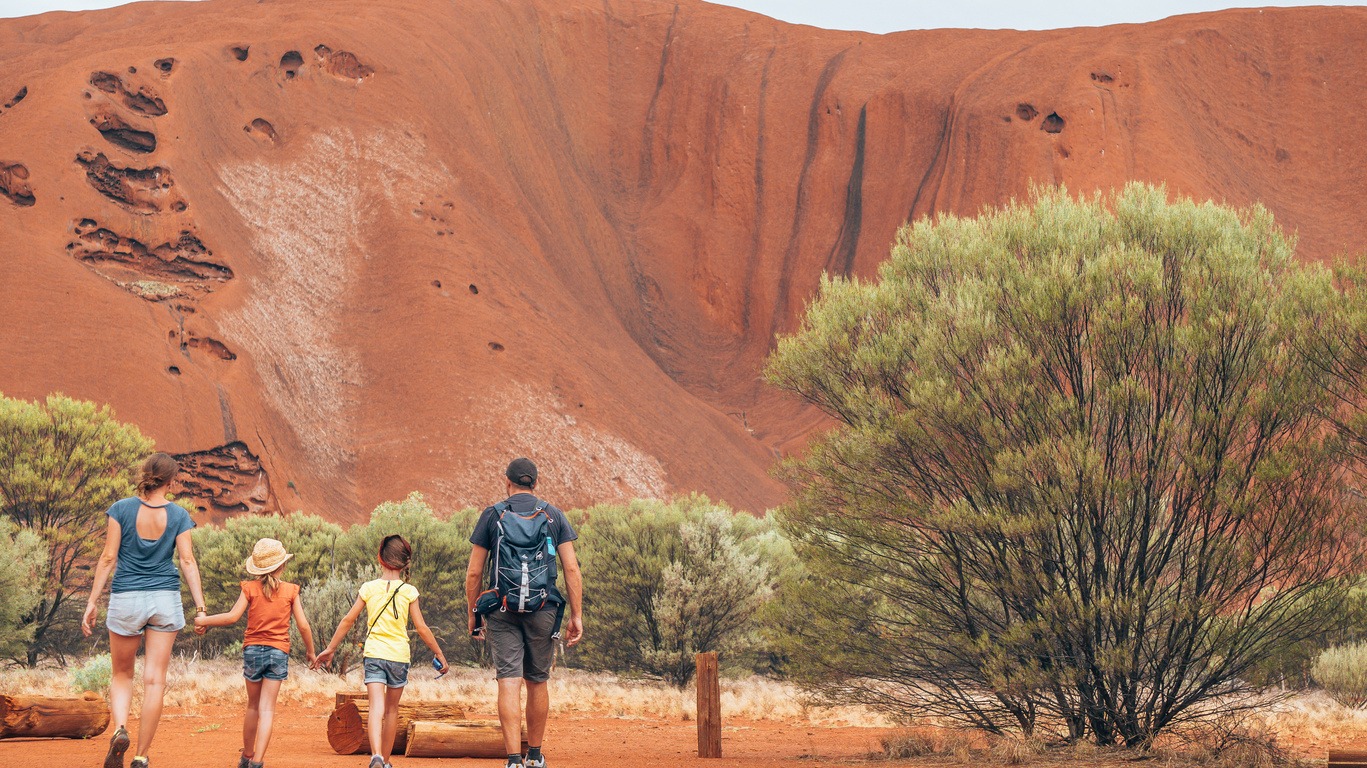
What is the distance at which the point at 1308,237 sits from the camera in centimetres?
6106

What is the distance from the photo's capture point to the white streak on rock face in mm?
45344

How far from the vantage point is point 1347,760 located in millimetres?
8875

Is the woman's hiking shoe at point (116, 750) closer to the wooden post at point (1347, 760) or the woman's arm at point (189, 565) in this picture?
the woman's arm at point (189, 565)

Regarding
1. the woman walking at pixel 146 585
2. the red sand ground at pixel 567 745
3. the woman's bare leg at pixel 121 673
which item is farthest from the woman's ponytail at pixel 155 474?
the red sand ground at pixel 567 745

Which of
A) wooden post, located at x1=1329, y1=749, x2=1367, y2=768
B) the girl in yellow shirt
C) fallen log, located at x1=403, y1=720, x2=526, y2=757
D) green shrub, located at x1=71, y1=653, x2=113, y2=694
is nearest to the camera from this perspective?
the girl in yellow shirt

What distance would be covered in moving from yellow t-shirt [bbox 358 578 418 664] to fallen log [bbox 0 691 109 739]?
437 cm

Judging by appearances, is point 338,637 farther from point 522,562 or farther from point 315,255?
point 315,255

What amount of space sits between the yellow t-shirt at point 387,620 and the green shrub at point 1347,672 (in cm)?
1629

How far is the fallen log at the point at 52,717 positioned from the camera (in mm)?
10359

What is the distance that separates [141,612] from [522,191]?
54890 millimetres

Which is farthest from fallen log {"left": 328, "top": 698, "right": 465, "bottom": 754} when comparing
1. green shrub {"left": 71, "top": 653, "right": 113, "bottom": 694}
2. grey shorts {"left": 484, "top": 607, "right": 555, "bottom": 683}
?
green shrub {"left": 71, "top": 653, "right": 113, "bottom": 694}

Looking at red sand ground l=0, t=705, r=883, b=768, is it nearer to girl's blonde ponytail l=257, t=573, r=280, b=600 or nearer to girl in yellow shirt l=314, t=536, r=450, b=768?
girl in yellow shirt l=314, t=536, r=450, b=768

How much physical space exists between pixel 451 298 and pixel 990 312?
4023 centimetres

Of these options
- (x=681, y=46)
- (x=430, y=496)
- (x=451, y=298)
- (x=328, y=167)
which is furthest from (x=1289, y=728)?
(x=681, y=46)
